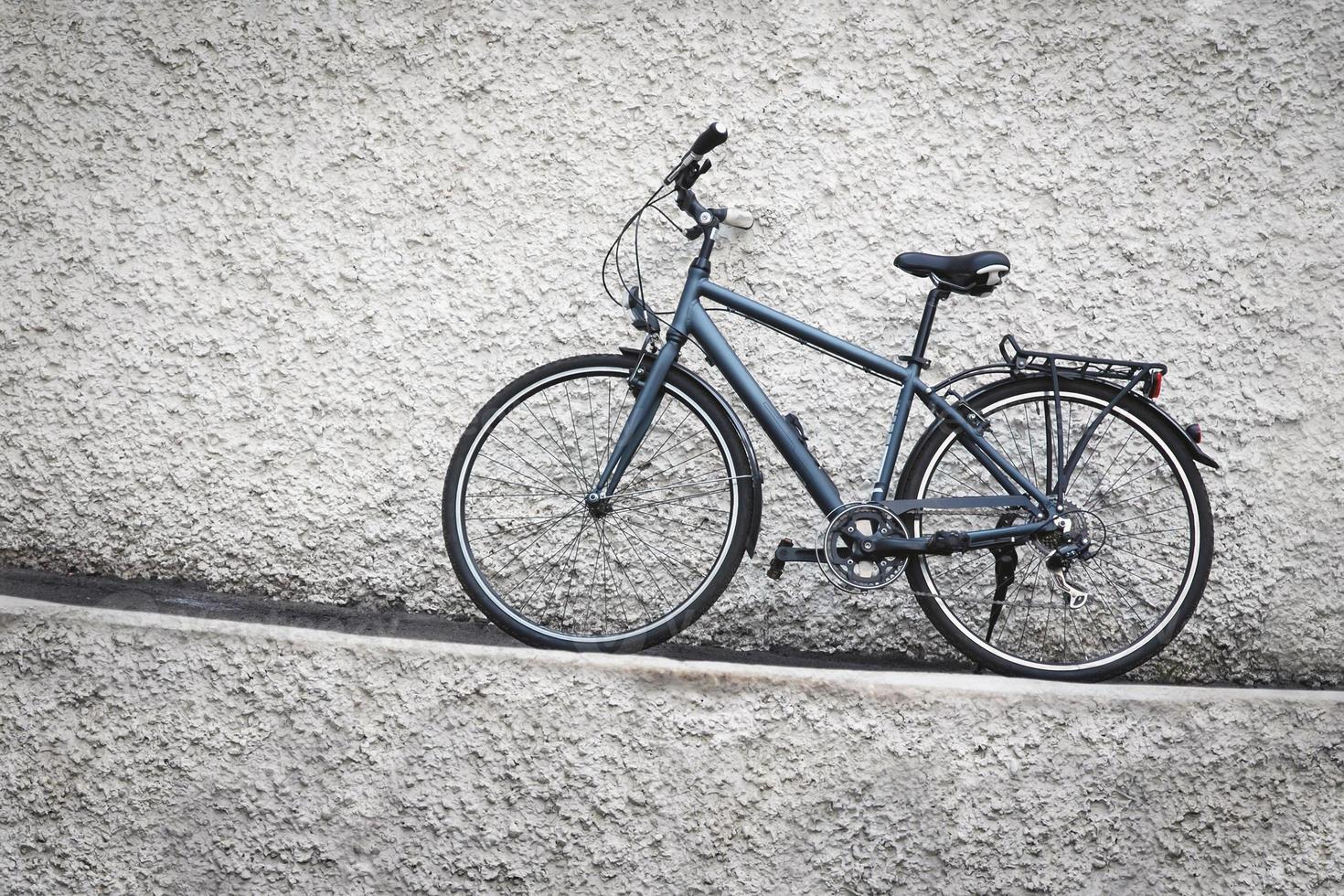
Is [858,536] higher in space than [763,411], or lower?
lower

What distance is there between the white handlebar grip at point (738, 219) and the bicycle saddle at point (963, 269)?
0.43 m

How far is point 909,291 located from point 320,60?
200 cm

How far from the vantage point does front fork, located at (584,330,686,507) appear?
2672 millimetres

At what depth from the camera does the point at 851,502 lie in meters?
2.64

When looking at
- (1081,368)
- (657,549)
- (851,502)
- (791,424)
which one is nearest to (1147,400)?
(1081,368)

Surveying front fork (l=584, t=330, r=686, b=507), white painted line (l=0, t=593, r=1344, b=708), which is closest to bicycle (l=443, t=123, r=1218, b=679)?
front fork (l=584, t=330, r=686, b=507)

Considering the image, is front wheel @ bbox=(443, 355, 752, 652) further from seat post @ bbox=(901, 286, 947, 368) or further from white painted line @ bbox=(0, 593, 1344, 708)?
seat post @ bbox=(901, 286, 947, 368)

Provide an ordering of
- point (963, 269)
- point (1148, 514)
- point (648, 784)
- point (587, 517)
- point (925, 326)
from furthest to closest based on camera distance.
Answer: point (587, 517)
point (1148, 514)
point (925, 326)
point (963, 269)
point (648, 784)

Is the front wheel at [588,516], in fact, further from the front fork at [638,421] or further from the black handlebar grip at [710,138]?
the black handlebar grip at [710,138]

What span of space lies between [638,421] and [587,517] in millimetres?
552

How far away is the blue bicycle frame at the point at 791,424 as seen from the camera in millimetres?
2641

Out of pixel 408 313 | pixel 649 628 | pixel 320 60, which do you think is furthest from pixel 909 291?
pixel 320 60

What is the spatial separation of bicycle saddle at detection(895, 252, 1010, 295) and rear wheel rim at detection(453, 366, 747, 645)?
840 mm

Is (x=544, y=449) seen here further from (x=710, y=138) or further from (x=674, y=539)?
(x=710, y=138)
